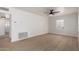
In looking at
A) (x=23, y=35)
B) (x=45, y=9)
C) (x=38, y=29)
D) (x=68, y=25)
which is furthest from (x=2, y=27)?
(x=68, y=25)

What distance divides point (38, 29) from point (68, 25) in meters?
0.94

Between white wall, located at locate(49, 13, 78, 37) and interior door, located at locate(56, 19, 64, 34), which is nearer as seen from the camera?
white wall, located at locate(49, 13, 78, 37)

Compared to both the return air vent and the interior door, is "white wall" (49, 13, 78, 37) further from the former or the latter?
the return air vent

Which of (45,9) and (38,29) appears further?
(38,29)

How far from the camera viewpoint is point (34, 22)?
98.3 inches

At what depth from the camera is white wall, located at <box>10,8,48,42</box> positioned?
2.35 m

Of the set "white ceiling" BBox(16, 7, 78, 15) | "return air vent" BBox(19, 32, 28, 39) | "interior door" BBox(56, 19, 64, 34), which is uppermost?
"white ceiling" BBox(16, 7, 78, 15)

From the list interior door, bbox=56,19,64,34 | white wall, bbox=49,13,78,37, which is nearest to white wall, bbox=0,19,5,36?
white wall, bbox=49,13,78,37

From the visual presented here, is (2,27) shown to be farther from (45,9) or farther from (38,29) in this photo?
(45,9)

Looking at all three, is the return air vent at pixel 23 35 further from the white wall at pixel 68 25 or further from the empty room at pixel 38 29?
the white wall at pixel 68 25

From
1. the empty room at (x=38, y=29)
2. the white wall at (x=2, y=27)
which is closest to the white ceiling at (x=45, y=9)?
the empty room at (x=38, y=29)

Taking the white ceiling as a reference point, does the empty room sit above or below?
below

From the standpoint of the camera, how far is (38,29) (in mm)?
2549
